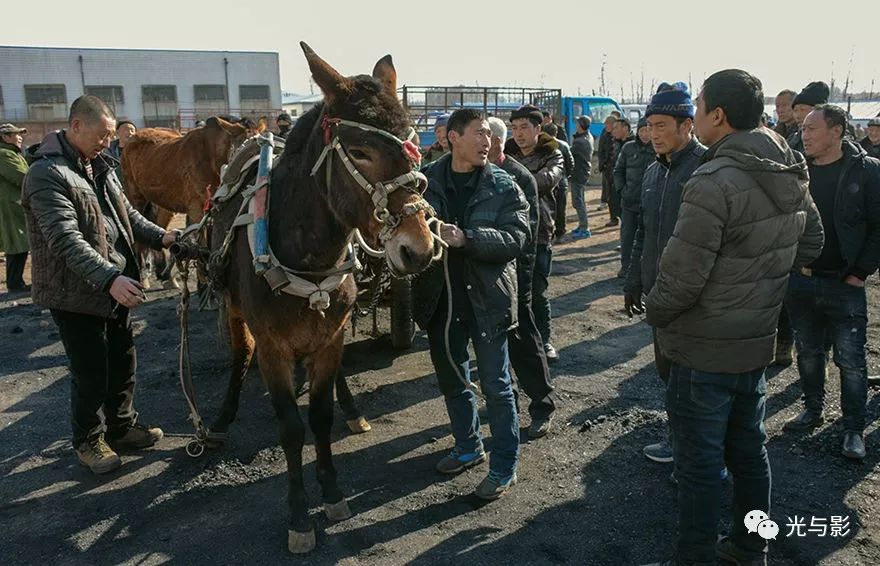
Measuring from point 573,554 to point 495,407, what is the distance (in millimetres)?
894

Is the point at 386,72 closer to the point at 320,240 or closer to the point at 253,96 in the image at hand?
the point at 320,240

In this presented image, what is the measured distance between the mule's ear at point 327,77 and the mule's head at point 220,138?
5.16 meters

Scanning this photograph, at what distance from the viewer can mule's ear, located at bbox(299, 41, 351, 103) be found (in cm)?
295

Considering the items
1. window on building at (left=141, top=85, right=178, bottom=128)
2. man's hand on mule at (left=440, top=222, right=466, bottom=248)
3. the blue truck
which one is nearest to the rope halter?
man's hand on mule at (left=440, top=222, right=466, bottom=248)

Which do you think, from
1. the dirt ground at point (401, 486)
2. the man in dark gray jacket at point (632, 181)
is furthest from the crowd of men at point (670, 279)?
the man in dark gray jacket at point (632, 181)

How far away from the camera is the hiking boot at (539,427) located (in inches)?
179

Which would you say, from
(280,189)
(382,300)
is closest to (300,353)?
(280,189)

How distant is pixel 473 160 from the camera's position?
369 centimetres

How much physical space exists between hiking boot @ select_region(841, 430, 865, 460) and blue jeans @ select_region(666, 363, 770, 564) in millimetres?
1421

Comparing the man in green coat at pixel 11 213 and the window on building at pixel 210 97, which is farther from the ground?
the window on building at pixel 210 97

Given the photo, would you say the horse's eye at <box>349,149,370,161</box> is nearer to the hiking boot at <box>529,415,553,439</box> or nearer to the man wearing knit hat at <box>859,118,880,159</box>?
the hiking boot at <box>529,415,553,439</box>

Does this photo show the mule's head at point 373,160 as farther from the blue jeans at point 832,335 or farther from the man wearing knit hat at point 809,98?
the man wearing knit hat at point 809,98

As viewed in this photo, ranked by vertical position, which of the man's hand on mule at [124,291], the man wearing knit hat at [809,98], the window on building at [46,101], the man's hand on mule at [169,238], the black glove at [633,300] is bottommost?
the black glove at [633,300]

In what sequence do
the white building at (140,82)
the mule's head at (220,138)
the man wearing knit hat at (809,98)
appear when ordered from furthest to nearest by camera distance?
1. the white building at (140,82)
2. the mule's head at (220,138)
3. the man wearing knit hat at (809,98)
